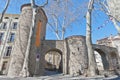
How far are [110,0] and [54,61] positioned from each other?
18.6 meters

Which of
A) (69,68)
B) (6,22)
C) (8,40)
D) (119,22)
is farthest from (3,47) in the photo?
(119,22)

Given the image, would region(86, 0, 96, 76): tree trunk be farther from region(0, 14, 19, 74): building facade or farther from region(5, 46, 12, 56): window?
region(5, 46, 12, 56): window

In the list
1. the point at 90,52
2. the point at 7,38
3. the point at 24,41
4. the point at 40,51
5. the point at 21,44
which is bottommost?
the point at 90,52

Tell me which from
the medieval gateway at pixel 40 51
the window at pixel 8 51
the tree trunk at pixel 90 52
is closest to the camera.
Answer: the tree trunk at pixel 90 52

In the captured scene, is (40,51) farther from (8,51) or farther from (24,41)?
(8,51)

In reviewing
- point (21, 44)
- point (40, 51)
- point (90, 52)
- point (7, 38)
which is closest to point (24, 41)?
point (21, 44)

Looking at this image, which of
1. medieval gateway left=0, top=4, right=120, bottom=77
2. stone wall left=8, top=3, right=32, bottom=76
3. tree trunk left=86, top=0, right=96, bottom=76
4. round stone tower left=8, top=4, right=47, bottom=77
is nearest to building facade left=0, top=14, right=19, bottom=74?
medieval gateway left=0, top=4, right=120, bottom=77

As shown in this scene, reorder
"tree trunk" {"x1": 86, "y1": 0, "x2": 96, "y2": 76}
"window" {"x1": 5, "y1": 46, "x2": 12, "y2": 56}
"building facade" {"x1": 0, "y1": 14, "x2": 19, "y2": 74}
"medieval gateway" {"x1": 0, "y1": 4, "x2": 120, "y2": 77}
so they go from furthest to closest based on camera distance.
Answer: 1. "window" {"x1": 5, "y1": 46, "x2": 12, "y2": 56}
2. "building facade" {"x1": 0, "y1": 14, "x2": 19, "y2": 74}
3. "medieval gateway" {"x1": 0, "y1": 4, "x2": 120, "y2": 77}
4. "tree trunk" {"x1": 86, "y1": 0, "x2": 96, "y2": 76}

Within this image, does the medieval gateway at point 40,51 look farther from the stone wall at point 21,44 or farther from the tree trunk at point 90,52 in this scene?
the tree trunk at point 90,52

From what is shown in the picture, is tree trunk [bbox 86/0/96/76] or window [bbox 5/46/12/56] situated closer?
tree trunk [bbox 86/0/96/76]

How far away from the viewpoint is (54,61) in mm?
29234

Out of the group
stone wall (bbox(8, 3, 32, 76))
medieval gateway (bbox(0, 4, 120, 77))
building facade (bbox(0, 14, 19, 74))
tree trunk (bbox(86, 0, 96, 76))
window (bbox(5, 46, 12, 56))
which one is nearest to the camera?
tree trunk (bbox(86, 0, 96, 76))

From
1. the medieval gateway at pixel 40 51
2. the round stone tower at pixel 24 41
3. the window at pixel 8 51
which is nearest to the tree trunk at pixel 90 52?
the medieval gateway at pixel 40 51

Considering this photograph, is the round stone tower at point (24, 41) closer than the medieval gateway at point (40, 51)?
Yes
